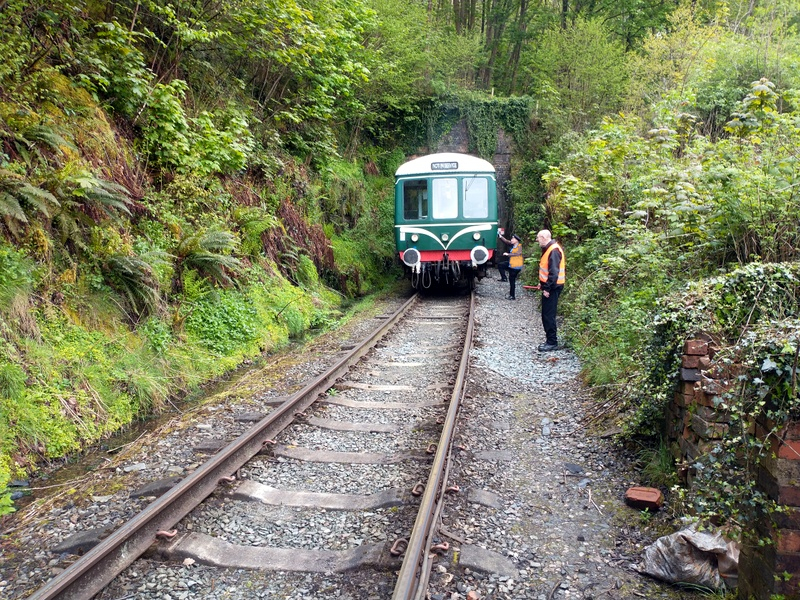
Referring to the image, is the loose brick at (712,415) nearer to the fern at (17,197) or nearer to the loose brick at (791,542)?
the loose brick at (791,542)

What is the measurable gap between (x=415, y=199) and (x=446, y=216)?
86cm

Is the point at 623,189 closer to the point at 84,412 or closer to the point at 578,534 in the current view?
the point at 578,534

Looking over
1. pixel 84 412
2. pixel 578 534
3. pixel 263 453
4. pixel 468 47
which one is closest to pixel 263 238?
pixel 84 412

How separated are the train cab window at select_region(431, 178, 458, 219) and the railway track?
7.27 meters

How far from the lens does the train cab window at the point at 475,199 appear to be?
13000 mm

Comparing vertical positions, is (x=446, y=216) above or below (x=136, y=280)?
above

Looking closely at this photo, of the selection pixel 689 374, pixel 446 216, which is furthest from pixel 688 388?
pixel 446 216

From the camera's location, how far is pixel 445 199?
13.0 m

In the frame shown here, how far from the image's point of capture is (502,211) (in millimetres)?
21250

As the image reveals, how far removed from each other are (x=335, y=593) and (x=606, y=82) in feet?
70.1

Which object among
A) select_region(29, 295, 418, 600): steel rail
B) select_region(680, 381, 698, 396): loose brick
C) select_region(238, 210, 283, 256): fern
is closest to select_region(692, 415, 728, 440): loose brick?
select_region(680, 381, 698, 396): loose brick

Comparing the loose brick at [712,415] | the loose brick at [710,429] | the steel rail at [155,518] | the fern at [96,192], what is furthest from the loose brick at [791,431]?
the fern at [96,192]

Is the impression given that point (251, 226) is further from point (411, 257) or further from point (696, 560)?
point (696, 560)

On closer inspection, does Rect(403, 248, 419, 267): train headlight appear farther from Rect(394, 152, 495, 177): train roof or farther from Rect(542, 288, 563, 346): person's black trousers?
Rect(542, 288, 563, 346): person's black trousers
